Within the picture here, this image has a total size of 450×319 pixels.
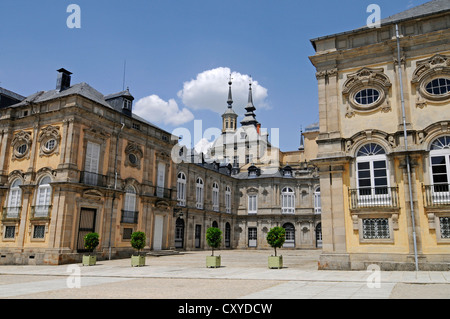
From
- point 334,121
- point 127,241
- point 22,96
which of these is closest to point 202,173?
point 127,241

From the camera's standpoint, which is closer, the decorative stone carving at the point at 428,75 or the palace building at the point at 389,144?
the palace building at the point at 389,144

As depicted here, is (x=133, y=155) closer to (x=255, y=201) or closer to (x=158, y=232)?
(x=158, y=232)

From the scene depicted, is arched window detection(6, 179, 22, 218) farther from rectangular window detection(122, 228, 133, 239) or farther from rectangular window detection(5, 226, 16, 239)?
rectangular window detection(122, 228, 133, 239)

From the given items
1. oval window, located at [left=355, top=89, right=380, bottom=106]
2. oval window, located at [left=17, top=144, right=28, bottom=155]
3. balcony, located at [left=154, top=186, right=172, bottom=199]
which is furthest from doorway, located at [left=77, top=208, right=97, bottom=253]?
oval window, located at [left=355, top=89, right=380, bottom=106]

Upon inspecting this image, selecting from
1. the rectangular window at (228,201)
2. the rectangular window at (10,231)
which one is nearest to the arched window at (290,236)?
the rectangular window at (228,201)

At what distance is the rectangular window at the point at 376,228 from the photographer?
15148mm

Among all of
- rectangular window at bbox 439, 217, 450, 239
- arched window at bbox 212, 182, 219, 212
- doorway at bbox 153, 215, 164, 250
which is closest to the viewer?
rectangular window at bbox 439, 217, 450, 239

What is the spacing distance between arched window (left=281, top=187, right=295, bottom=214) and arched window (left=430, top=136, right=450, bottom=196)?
31.2 m

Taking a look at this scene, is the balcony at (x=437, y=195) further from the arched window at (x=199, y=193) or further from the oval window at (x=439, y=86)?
the arched window at (x=199, y=193)

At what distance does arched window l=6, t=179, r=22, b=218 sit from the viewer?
76.6ft

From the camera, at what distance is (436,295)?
8.58 m

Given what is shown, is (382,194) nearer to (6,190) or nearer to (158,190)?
(158,190)

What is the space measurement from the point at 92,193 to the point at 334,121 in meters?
15.2

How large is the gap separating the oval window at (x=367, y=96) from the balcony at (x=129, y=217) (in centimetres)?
1686
